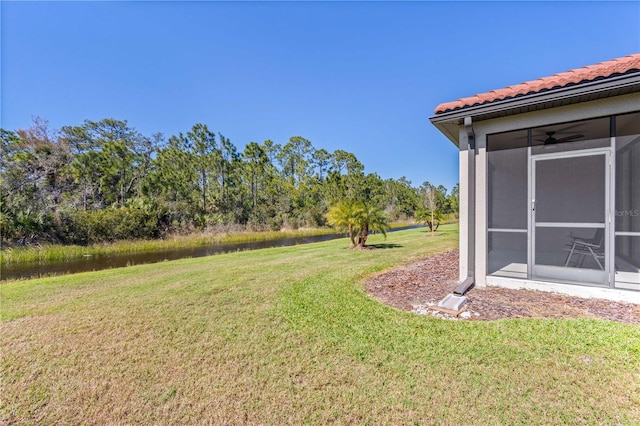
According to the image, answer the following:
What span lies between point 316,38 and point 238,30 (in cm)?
306

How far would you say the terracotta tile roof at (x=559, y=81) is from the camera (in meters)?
3.67

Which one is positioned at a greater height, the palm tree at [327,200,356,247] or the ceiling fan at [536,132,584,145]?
the ceiling fan at [536,132,584,145]

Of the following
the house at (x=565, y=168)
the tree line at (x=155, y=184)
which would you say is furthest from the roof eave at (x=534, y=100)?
the tree line at (x=155, y=184)

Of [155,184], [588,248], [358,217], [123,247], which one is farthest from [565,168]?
[155,184]

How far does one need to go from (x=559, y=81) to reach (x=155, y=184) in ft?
93.5

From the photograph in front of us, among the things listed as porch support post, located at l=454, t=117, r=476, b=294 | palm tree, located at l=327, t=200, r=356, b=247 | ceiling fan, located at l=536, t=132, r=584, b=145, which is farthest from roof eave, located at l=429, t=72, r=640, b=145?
palm tree, located at l=327, t=200, r=356, b=247

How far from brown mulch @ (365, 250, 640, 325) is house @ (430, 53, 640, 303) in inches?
12.1

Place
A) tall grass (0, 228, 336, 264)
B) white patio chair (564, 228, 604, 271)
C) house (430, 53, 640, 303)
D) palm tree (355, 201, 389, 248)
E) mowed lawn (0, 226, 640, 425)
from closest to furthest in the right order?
mowed lawn (0, 226, 640, 425), house (430, 53, 640, 303), white patio chair (564, 228, 604, 271), palm tree (355, 201, 389, 248), tall grass (0, 228, 336, 264)

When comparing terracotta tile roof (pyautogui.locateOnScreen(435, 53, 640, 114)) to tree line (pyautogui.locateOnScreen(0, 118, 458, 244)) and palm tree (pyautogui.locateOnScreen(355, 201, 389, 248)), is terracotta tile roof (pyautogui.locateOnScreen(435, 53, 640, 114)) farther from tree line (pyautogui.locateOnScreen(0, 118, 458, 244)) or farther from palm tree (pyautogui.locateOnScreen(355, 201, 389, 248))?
tree line (pyautogui.locateOnScreen(0, 118, 458, 244))

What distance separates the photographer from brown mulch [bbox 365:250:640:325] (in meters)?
3.70

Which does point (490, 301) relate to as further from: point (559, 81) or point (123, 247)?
point (123, 247)

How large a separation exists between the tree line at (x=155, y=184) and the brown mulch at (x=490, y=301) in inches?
231

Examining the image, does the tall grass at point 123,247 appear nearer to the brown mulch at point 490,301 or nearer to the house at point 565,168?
the brown mulch at point 490,301

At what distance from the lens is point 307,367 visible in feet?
8.92
